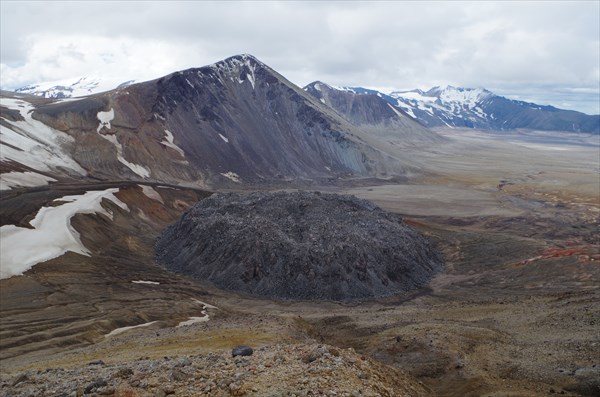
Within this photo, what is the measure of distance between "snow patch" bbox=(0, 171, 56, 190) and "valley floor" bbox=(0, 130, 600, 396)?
803cm

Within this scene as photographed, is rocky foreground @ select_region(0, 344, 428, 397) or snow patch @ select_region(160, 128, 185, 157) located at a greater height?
snow patch @ select_region(160, 128, 185, 157)

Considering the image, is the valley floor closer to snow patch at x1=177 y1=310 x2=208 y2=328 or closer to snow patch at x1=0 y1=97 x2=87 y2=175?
snow patch at x1=177 y1=310 x2=208 y2=328

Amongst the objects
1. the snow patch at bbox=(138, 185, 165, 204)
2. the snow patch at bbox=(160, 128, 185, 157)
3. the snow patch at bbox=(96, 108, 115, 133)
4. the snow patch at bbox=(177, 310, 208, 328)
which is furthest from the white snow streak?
the snow patch at bbox=(177, 310, 208, 328)

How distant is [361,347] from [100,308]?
24832mm

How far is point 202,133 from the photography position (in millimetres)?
142250

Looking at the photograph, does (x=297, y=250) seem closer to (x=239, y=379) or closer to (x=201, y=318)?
(x=201, y=318)

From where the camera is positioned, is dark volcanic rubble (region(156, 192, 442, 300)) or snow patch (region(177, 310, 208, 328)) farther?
dark volcanic rubble (region(156, 192, 442, 300))

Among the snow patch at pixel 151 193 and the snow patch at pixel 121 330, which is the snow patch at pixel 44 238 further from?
the snow patch at pixel 121 330

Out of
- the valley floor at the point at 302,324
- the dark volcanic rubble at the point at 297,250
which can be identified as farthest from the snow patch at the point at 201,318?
the dark volcanic rubble at the point at 297,250

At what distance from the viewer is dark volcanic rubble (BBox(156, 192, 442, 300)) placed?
57.0 m

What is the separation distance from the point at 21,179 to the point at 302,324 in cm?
6405

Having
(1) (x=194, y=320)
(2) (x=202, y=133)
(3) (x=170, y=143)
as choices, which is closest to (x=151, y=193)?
(3) (x=170, y=143)

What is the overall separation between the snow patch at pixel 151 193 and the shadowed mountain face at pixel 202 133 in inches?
768

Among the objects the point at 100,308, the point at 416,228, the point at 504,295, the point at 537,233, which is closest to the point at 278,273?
the point at 100,308
